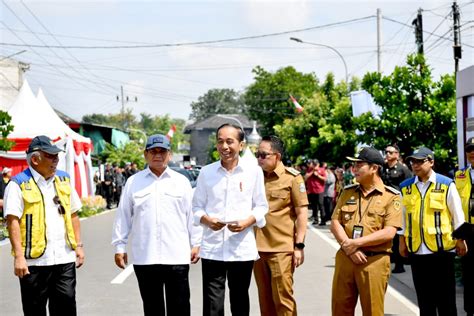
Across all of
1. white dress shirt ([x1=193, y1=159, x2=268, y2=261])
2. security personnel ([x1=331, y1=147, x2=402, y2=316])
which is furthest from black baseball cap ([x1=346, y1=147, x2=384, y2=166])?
white dress shirt ([x1=193, y1=159, x2=268, y2=261])

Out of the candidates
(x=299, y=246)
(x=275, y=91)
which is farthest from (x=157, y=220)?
(x=275, y=91)

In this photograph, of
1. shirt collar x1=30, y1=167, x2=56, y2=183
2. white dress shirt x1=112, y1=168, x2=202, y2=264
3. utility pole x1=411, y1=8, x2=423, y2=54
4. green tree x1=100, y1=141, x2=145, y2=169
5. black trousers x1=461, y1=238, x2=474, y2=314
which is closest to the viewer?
white dress shirt x1=112, y1=168, x2=202, y2=264

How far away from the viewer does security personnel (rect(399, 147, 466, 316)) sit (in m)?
6.69

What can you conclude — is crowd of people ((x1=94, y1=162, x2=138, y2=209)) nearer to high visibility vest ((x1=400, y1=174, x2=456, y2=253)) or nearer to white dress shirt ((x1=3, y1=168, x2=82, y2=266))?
high visibility vest ((x1=400, y1=174, x2=456, y2=253))

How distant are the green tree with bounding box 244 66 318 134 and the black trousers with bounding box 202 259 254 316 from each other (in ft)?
241

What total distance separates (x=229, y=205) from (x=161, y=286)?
83 centimetres

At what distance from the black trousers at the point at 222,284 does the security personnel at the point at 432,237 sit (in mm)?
1741

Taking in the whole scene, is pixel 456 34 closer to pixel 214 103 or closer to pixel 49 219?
pixel 49 219

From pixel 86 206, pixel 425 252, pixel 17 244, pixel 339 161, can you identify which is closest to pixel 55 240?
pixel 17 244

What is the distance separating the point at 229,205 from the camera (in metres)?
5.89

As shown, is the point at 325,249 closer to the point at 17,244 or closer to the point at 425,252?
the point at 425,252

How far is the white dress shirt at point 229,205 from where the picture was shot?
584 cm

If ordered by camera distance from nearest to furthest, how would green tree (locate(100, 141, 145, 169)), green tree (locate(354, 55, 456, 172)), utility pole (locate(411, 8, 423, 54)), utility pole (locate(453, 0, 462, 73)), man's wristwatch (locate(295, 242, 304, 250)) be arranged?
1. man's wristwatch (locate(295, 242, 304, 250))
2. green tree (locate(354, 55, 456, 172))
3. utility pole (locate(453, 0, 462, 73))
4. utility pole (locate(411, 8, 423, 54))
5. green tree (locate(100, 141, 145, 169))

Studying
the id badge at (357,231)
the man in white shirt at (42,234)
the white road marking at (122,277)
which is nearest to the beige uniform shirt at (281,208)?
the id badge at (357,231)
